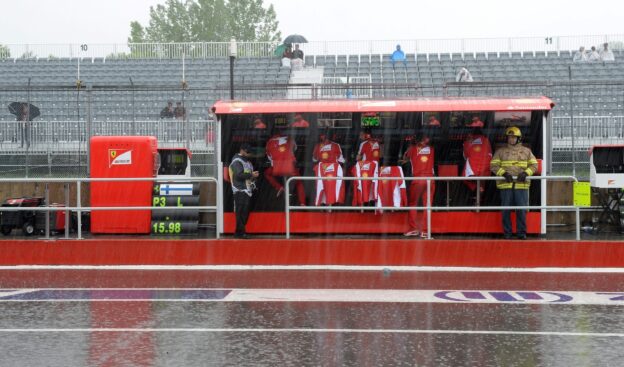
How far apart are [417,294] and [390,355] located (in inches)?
137

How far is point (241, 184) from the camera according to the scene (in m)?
13.9

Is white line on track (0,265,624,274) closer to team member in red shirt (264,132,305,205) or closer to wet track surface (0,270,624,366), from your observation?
wet track surface (0,270,624,366)

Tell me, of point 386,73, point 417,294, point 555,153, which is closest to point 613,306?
point 417,294

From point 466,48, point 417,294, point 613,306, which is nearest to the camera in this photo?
point 613,306

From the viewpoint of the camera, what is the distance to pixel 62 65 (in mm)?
34688

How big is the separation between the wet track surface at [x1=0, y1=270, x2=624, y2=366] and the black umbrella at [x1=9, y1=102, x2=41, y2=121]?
5.96 metres

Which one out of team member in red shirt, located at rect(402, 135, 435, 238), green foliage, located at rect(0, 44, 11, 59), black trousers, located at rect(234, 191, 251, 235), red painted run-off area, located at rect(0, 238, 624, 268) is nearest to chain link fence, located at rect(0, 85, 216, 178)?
black trousers, located at rect(234, 191, 251, 235)

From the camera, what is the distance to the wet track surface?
23.6 ft

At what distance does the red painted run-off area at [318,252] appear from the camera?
13.1 m

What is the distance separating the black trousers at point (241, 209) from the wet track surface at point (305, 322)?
1.67 m

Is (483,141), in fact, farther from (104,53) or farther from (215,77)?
(104,53)

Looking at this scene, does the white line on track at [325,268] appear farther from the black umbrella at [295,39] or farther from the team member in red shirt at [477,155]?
the black umbrella at [295,39]

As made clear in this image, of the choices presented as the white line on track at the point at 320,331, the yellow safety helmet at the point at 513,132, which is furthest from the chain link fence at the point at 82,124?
the white line on track at the point at 320,331

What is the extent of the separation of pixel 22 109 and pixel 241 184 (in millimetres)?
6665
